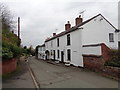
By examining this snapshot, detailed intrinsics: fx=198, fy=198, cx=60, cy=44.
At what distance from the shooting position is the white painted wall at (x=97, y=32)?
26.4m

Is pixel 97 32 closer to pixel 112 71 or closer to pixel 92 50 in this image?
pixel 92 50

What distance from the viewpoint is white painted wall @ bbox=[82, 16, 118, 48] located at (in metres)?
26.4

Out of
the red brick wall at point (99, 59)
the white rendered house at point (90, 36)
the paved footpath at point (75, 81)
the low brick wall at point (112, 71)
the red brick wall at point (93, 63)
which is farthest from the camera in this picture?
the white rendered house at point (90, 36)

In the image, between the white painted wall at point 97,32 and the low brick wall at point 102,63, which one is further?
the white painted wall at point 97,32

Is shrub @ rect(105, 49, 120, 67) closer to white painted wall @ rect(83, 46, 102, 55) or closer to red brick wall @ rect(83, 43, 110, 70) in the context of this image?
red brick wall @ rect(83, 43, 110, 70)

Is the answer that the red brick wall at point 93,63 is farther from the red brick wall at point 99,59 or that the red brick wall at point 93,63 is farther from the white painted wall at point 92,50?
the white painted wall at point 92,50

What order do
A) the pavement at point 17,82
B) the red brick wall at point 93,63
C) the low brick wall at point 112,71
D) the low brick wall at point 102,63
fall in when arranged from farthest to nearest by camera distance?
the red brick wall at point 93,63
the low brick wall at point 102,63
the low brick wall at point 112,71
the pavement at point 17,82

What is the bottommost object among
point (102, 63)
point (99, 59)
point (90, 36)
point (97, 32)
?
point (102, 63)

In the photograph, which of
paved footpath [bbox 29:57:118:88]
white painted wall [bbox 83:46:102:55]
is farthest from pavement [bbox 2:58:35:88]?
white painted wall [bbox 83:46:102:55]

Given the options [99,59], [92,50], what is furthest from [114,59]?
[92,50]

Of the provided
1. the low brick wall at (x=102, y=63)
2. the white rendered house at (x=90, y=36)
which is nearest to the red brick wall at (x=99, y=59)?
the low brick wall at (x=102, y=63)

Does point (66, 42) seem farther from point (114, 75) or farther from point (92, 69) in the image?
point (114, 75)

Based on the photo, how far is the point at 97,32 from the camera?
27.3 metres

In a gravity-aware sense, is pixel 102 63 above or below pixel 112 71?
above
